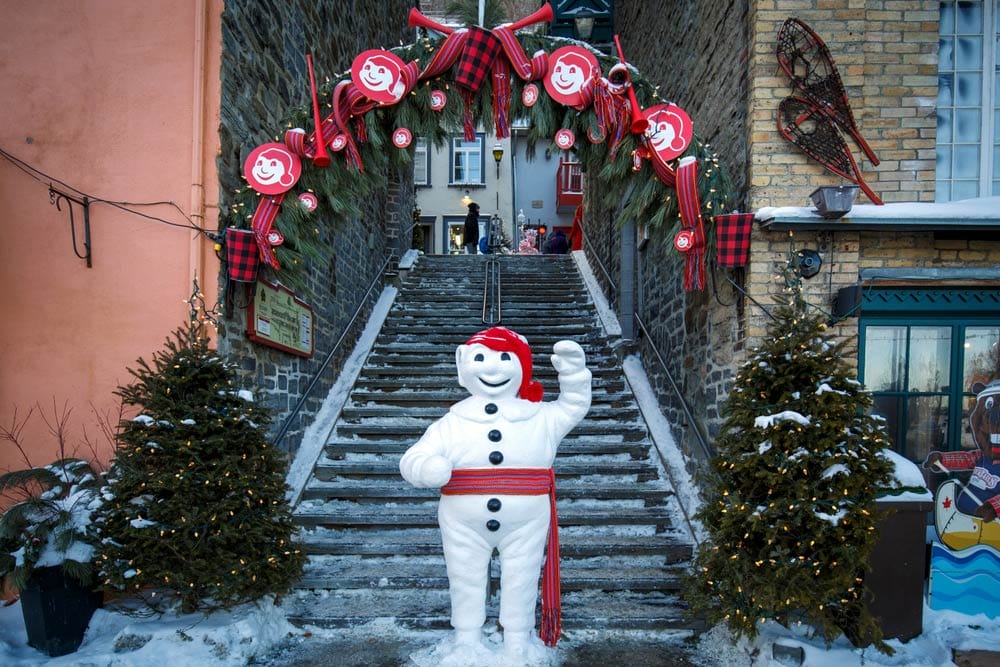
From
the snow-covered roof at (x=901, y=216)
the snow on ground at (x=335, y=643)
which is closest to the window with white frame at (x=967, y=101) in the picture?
the snow-covered roof at (x=901, y=216)

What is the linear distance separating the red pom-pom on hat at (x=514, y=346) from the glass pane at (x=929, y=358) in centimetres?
289

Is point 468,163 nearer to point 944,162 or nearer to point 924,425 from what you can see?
point 944,162

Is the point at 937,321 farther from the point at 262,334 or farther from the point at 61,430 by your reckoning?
the point at 61,430

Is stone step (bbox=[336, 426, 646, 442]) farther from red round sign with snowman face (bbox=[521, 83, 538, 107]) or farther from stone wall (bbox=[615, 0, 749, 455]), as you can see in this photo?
red round sign with snowman face (bbox=[521, 83, 538, 107])

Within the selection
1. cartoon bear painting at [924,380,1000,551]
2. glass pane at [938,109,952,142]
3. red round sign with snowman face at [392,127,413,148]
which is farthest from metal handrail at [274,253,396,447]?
glass pane at [938,109,952,142]

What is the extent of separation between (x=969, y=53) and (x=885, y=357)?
229 centimetres

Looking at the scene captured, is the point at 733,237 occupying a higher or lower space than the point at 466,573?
higher

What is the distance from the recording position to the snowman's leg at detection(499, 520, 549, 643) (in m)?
3.40

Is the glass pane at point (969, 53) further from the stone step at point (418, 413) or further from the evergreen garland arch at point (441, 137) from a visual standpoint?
the stone step at point (418, 413)

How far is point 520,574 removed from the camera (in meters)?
3.41

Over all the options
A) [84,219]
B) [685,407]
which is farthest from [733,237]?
[84,219]

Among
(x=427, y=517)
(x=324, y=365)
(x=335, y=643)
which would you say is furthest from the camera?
(x=324, y=365)

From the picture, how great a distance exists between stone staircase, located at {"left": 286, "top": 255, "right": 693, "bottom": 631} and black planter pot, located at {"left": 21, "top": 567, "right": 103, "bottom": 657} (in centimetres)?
121

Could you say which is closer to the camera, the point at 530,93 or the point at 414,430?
the point at 530,93
